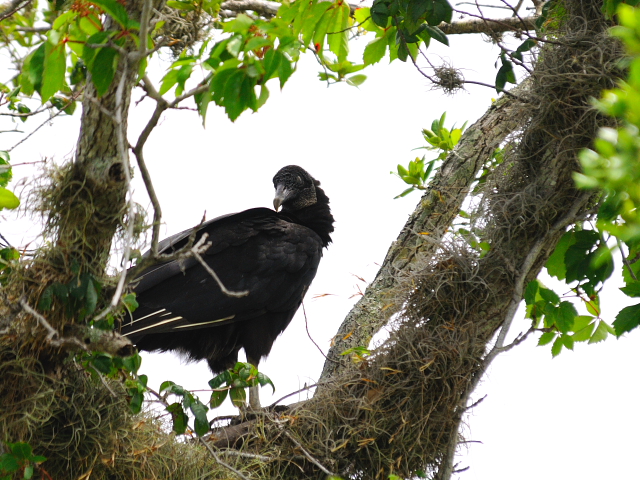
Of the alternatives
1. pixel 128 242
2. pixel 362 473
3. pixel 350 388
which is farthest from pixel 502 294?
pixel 128 242

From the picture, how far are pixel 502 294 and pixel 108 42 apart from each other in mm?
1684

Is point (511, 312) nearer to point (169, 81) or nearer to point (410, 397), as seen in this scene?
point (410, 397)

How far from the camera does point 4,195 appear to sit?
1.76 meters

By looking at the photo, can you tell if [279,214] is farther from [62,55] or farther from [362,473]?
[62,55]

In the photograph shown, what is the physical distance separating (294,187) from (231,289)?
47.2 inches

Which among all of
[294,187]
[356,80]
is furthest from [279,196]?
[356,80]

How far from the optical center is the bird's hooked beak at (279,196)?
423cm

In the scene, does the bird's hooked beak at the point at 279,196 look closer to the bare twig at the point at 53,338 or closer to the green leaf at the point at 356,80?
the green leaf at the point at 356,80

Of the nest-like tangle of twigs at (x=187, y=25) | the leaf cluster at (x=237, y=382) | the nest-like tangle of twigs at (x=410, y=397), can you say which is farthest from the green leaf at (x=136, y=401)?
the nest-like tangle of twigs at (x=187, y=25)

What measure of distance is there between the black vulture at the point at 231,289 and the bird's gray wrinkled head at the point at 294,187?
441 millimetres

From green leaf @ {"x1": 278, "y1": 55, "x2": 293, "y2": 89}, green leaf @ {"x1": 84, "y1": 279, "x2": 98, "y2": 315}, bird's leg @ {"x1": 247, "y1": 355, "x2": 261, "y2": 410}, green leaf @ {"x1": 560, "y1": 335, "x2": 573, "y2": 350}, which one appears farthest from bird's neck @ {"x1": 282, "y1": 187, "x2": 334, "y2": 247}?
green leaf @ {"x1": 278, "y1": 55, "x2": 293, "y2": 89}

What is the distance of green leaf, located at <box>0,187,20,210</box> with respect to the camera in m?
1.76

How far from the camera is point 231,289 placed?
11.6 ft

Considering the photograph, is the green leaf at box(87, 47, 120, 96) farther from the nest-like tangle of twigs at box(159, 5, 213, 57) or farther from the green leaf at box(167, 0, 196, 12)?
the green leaf at box(167, 0, 196, 12)
